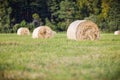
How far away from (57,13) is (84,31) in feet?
Answer: 91.7

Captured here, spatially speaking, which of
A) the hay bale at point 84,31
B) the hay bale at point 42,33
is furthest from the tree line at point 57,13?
the hay bale at point 84,31

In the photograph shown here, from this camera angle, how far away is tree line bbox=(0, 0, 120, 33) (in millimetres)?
36881

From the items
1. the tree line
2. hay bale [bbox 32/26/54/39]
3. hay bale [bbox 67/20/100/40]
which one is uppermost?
hay bale [bbox 67/20/100/40]

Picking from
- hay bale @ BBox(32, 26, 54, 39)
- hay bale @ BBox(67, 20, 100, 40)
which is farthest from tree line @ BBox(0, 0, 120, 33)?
hay bale @ BBox(67, 20, 100, 40)

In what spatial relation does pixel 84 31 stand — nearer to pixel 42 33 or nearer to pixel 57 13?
pixel 42 33

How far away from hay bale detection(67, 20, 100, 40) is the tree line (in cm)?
2132

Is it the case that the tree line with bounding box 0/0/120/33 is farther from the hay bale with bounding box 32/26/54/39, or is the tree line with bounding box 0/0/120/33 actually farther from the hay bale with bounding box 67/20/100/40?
the hay bale with bounding box 67/20/100/40

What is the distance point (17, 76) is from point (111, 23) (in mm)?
31523

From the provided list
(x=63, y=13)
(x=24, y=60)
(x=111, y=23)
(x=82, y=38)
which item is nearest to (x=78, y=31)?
→ (x=82, y=38)

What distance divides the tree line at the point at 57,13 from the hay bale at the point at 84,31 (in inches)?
839

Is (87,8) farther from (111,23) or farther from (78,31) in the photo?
(78,31)

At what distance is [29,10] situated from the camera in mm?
42844

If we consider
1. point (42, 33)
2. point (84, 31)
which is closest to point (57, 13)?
point (42, 33)

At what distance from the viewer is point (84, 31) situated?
13984 mm
